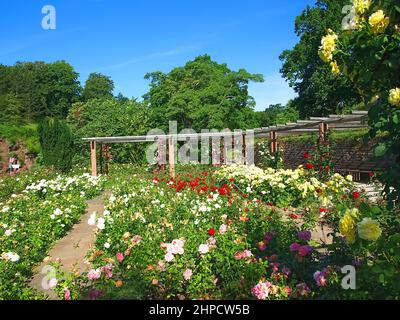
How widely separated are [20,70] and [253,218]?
43.9 meters

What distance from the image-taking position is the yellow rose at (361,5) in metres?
1.76

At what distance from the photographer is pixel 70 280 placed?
127 inches

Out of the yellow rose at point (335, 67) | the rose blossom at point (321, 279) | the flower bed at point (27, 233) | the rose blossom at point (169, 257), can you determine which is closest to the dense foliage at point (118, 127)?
the flower bed at point (27, 233)

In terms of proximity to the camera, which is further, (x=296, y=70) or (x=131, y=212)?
(x=296, y=70)

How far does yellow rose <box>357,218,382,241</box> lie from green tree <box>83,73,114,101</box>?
4846 centimetres

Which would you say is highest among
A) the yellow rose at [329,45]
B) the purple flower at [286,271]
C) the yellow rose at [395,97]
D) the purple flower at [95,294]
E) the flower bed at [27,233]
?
the yellow rose at [329,45]

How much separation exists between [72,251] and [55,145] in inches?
441

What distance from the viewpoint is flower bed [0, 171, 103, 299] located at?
3818 millimetres

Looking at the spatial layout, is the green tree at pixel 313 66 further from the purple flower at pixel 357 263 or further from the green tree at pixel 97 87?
the green tree at pixel 97 87

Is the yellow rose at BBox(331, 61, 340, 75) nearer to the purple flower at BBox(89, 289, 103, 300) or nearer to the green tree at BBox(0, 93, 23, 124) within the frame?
the purple flower at BBox(89, 289, 103, 300)

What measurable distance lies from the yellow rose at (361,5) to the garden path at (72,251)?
3041 mm
